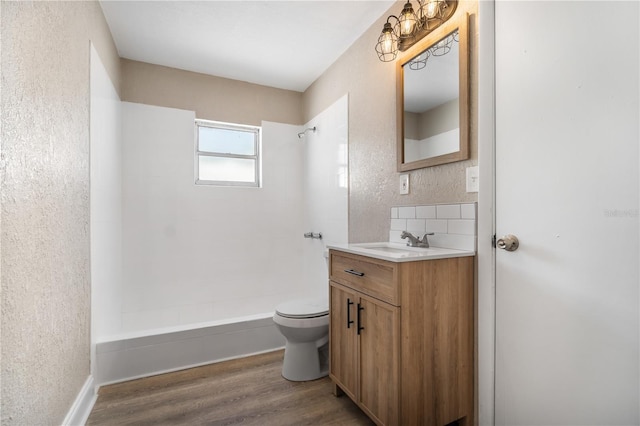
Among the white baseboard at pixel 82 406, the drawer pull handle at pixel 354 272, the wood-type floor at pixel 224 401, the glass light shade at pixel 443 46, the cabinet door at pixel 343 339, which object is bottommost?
the wood-type floor at pixel 224 401

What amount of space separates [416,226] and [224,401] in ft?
4.88

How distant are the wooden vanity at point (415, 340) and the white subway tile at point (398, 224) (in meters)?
0.47

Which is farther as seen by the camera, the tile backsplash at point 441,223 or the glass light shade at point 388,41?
the glass light shade at point 388,41

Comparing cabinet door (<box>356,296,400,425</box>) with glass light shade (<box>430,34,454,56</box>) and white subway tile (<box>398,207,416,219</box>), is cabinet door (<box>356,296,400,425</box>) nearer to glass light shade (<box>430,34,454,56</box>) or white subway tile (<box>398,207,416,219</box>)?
white subway tile (<box>398,207,416,219</box>)

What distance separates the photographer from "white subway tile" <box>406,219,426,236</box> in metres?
1.75

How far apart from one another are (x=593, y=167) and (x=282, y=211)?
2.53m

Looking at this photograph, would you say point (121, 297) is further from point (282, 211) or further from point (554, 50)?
point (554, 50)

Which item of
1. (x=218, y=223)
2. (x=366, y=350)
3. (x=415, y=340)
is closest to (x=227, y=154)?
(x=218, y=223)

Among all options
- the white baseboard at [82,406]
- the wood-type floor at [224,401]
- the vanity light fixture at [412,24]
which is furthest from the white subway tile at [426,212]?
the white baseboard at [82,406]

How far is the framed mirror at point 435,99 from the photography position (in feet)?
4.96

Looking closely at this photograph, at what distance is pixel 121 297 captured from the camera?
260 cm

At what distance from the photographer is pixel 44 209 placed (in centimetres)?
123

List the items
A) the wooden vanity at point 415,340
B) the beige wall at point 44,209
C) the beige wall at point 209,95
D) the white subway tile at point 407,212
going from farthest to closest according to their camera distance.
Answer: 1. the beige wall at point 209,95
2. the white subway tile at point 407,212
3. the wooden vanity at point 415,340
4. the beige wall at point 44,209

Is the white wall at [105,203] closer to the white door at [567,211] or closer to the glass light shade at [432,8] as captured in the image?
the glass light shade at [432,8]
